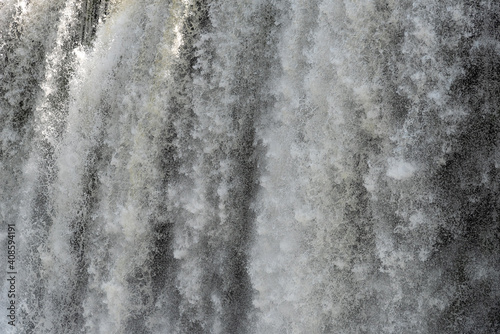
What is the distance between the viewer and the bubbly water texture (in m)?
1.96

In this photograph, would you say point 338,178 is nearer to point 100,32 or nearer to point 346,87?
point 346,87

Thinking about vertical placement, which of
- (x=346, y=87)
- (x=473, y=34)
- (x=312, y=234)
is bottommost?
(x=312, y=234)

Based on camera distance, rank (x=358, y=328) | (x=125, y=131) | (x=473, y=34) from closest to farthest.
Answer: (x=473, y=34), (x=358, y=328), (x=125, y=131)

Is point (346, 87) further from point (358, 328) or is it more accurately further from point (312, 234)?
point (358, 328)

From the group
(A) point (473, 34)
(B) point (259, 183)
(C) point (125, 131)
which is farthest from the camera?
(C) point (125, 131)

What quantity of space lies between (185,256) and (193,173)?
0.35m

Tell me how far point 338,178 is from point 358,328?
55 centimetres

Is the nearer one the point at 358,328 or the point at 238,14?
the point at 358,328

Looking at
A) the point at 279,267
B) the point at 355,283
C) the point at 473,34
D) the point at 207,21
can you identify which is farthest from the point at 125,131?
the point at 473,34

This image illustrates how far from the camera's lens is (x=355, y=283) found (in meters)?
2.12

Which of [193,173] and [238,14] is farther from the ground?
[238,14]

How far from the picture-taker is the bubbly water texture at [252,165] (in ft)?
6.43

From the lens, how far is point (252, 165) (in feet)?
7.72

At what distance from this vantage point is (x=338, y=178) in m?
2.13
